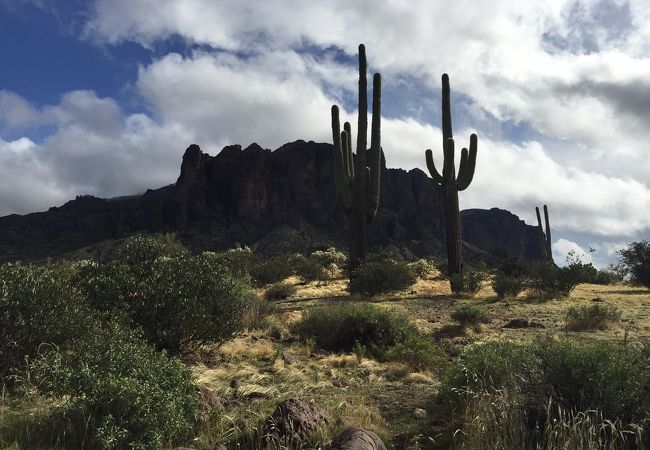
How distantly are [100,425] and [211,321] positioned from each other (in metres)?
4.40

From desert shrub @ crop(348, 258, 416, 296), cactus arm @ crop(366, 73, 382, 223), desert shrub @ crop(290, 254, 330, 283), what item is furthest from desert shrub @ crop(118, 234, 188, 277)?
desert shrub @ crop(290, 254, 330, 283)

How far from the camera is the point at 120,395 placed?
4938 millimetres

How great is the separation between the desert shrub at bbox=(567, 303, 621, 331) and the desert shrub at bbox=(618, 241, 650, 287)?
589 inches

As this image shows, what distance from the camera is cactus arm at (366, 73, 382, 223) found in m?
23.7

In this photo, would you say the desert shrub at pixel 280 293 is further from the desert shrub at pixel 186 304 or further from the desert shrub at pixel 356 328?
the desert shrub at pixel 186 304

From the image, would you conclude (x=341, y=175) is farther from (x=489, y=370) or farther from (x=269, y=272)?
(x=489, y=370)

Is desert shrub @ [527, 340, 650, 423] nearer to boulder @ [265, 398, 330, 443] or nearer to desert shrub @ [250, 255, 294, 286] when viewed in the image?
boulder @ [265, 398, 330, 443]

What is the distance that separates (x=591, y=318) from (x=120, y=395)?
40.7 ft

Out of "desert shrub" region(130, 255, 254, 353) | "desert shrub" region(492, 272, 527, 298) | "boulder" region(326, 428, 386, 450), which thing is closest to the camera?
"boulder" region(326, 428, 386, 450)

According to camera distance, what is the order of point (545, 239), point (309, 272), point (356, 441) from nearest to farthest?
point (356, 441) → point (309, 272) → point (545, 239)

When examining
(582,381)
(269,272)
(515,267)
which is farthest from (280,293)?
(515,267)

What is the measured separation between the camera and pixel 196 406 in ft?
18.1

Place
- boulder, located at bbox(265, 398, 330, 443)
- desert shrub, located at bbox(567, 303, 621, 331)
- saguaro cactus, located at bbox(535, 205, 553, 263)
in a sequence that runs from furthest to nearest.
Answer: saguaro cactus, located at bbox(535, 205, 553, 263), desert shrub, located at bbox(567, 303, 621, 331), boulder, located at bbox(265, 398, 330, 443)

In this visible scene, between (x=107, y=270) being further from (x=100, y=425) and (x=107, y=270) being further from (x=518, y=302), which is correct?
(x=518, y=302)
